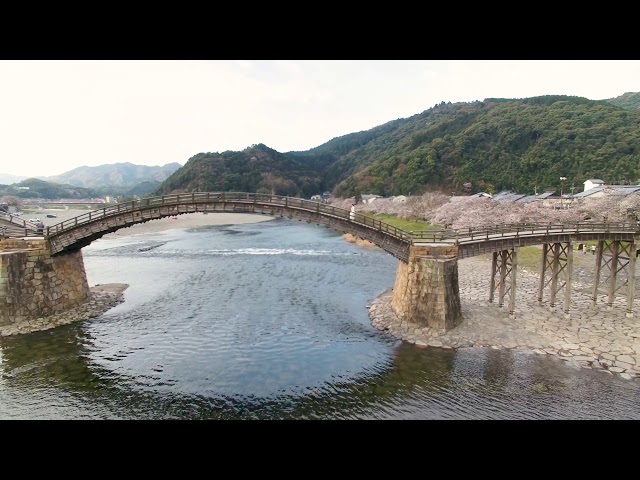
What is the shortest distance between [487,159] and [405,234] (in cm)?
8356

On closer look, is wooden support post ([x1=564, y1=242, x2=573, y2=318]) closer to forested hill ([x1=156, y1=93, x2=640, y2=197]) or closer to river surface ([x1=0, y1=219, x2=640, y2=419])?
river surface ([x1=0, y1=219, x2=640, y2=419])

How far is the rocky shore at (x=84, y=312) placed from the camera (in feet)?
62.6

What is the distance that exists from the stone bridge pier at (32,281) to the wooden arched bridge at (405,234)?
0.66m

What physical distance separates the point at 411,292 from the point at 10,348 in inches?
799

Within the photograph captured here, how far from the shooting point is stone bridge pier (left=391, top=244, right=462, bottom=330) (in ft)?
60.1

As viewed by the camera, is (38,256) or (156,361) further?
(38,256)

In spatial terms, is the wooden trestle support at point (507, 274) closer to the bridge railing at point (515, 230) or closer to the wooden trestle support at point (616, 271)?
the bridge railing at point (515, 230)

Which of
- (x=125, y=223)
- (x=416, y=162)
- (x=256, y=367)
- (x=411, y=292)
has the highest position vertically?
(x=416, y=162)

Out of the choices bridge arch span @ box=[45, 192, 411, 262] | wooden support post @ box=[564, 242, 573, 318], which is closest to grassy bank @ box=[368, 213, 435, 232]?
wooden support post @ box=[564, 242, 573, 318]

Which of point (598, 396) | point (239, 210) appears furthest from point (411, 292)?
point (239, 210)

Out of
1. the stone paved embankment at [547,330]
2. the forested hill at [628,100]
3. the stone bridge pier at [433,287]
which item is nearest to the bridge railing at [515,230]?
the stone bridge pier at [433,287]

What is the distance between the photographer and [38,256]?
67.1ft

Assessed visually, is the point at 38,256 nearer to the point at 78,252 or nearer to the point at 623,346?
the point at 78,252

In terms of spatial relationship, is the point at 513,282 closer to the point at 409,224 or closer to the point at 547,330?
the point at 547,330
